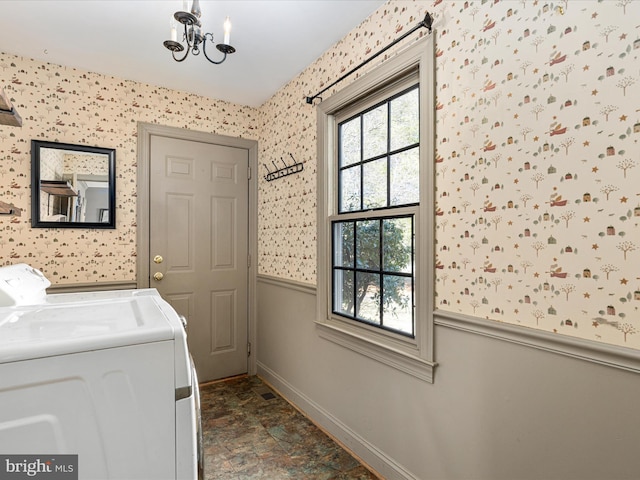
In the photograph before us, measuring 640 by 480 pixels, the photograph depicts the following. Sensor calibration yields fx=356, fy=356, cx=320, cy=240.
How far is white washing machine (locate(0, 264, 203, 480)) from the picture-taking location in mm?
835

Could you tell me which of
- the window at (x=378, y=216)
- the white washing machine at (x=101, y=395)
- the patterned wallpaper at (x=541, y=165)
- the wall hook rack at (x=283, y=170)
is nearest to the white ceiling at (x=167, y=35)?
the window at (x=378, y=216)

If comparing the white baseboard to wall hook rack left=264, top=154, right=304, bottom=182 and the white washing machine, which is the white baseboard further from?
wall hook rack left=264, top=154, right=304, bottom=182

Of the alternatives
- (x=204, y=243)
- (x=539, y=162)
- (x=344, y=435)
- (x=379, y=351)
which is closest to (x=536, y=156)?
(x=539, y=162)

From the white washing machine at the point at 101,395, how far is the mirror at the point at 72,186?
5.83 ft

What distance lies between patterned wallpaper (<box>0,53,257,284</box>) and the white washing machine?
1.75 meters

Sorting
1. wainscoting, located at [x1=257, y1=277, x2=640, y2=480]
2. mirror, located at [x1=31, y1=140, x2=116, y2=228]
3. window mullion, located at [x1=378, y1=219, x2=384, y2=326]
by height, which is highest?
mirror, located at [x1=31, y1=140, x2=116, y2=228]

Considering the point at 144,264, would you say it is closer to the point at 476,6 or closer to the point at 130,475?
the point at 130,475

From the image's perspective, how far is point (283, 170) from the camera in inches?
113

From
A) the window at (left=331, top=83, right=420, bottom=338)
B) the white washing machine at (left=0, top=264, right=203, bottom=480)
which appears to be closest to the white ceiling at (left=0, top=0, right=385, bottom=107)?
the window at (left=331, top=83, right=420, bottom=338)

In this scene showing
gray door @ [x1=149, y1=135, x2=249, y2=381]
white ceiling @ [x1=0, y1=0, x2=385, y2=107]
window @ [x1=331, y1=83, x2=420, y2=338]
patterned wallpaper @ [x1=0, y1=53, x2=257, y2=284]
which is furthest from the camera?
gray door @ [x1=149, y1=135, x2=249, y2=381]

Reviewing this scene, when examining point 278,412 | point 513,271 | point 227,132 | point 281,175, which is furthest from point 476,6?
point 278,412

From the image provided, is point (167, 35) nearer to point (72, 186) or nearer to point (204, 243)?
point (72, 186)

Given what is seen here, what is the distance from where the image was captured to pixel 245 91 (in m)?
3.00

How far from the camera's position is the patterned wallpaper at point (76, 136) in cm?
242
